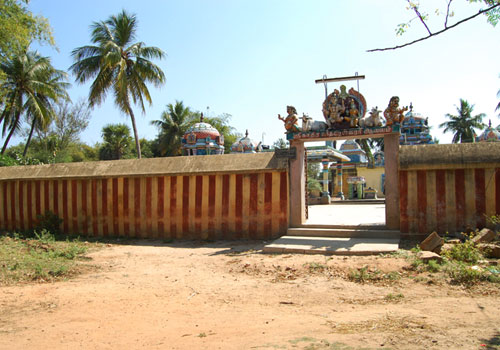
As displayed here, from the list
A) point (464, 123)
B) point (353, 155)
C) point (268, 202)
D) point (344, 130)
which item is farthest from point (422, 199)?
point (464, 123)

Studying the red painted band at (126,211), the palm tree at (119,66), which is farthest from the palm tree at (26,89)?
the red painted band at (126,211)

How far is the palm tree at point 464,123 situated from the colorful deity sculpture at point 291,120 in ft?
142

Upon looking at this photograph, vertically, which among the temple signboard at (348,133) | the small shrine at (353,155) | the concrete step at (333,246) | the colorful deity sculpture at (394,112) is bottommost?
the concrete step at (333,246)

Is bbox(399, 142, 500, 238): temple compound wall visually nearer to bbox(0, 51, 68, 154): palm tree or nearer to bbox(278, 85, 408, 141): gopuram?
bbox(278, 85, 408, 141): gopuram

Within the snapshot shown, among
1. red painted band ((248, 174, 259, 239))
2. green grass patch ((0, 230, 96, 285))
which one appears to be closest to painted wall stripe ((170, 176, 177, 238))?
green grass patch ((0, 230, 96, 285))

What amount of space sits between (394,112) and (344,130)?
125 cm

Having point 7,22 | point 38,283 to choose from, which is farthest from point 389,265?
point 7,22

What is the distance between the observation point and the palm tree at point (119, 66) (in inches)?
850

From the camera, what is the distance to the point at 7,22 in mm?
11078

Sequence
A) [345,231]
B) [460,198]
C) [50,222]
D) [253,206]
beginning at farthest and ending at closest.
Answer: [50,222] → [253,206] → [345,231] → [460,198]

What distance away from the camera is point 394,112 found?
9.23 m

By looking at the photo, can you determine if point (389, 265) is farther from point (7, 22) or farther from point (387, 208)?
point (7, 22)

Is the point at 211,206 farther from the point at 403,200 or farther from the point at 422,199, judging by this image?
the point at 422,199

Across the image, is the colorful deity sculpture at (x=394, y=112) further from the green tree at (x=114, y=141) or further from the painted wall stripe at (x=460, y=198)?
the green tree at (x=114, y=141)
